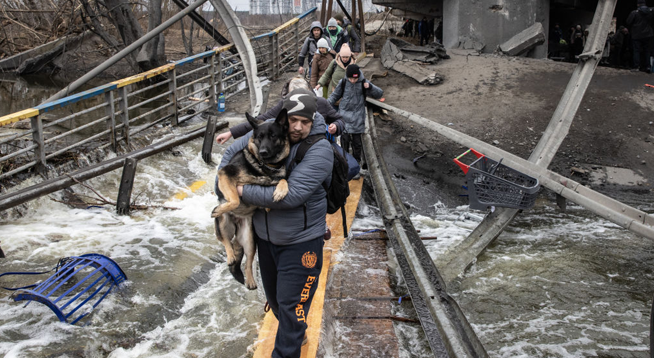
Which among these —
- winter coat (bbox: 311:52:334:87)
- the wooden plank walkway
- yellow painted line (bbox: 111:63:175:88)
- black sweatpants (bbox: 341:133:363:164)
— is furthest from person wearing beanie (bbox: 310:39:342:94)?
the wooden plank walkway

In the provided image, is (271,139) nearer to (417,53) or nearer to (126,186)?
(126,186)

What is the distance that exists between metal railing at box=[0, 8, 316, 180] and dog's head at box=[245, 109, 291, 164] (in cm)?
497

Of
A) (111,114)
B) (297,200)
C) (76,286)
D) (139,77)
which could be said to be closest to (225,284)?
(76,286)

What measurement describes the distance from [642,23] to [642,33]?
278 millimetres

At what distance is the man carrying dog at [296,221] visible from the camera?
3283mm

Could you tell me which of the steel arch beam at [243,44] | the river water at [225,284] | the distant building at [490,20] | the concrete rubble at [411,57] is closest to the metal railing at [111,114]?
the river water at [225,284]

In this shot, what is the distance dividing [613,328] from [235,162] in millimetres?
4185

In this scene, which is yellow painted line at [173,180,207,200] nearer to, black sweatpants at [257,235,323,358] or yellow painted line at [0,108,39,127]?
yellow painted line at [0,108,39,127]

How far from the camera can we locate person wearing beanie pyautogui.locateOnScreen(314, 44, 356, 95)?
856cm

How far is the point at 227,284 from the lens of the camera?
5.65 m

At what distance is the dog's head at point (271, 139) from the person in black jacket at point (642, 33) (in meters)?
13.4

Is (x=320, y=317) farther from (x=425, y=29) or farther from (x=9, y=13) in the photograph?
(x=425, y=29)

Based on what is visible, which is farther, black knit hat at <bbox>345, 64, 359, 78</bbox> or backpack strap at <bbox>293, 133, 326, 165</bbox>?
black knit hat at <bbox>345, 64, 359, 78</bbox>

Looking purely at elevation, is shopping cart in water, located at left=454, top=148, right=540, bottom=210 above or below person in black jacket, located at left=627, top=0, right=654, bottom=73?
below
